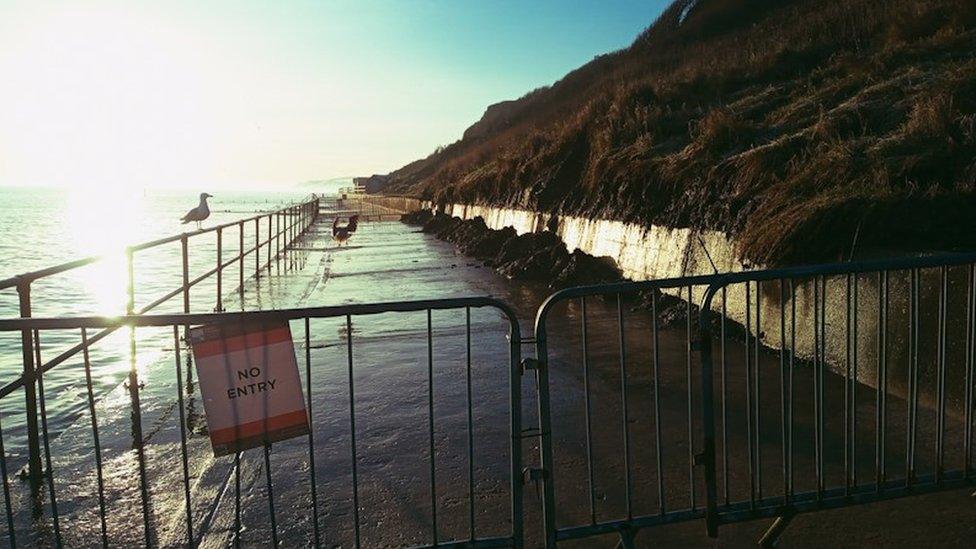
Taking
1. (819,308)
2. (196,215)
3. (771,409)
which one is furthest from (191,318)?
(196,215)

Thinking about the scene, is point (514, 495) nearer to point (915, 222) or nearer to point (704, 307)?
point (704, 307)

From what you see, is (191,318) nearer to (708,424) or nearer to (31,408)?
(31,408)

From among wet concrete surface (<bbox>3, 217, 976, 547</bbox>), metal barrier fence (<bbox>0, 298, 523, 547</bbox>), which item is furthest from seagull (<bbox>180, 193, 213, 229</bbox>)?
metal barrier fence (<bbox>0, 298, 523, 547</bbox>)

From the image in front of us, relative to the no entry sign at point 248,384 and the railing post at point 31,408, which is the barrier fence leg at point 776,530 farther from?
the railing post at point 31,408

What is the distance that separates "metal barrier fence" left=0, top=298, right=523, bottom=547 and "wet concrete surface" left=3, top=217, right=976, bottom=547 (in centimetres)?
2

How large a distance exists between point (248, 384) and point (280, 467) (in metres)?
1.61

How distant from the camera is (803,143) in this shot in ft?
32.3

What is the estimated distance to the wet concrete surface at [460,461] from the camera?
4289mm

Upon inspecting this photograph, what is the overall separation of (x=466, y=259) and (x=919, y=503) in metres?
15.3

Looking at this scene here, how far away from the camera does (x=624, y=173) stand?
13562 mm

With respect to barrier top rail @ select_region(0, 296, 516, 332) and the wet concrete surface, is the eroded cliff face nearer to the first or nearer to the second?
the wet concrete surface

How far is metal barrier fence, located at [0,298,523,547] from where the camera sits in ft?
12.6

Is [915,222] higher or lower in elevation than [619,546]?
higher

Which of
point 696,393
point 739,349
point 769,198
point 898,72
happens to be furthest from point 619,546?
point 898,72
